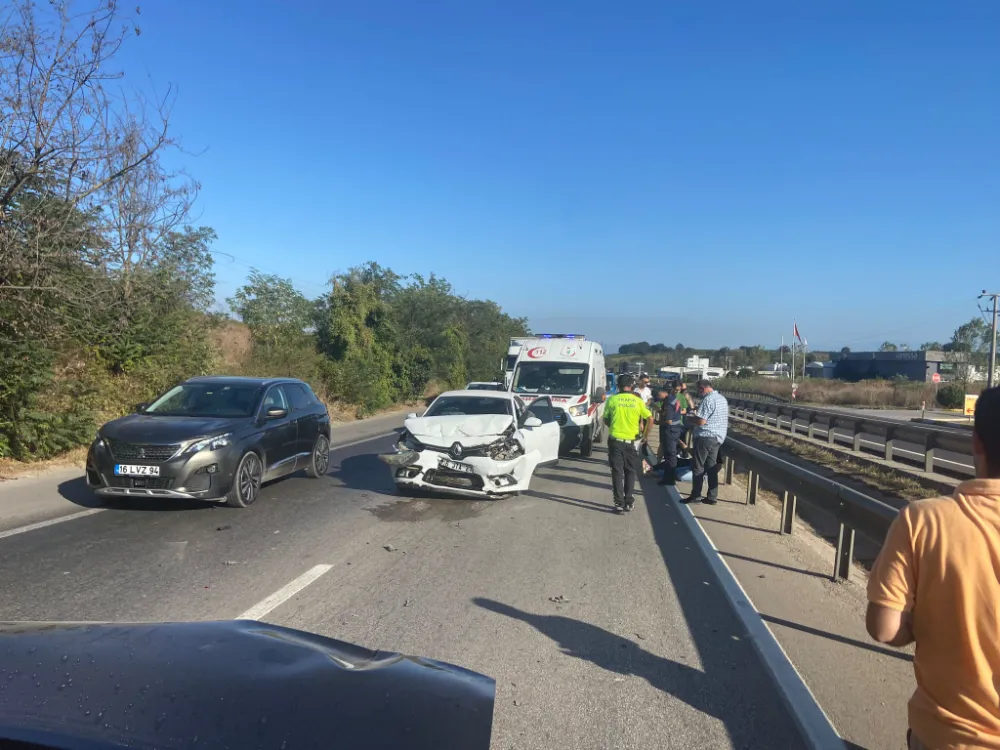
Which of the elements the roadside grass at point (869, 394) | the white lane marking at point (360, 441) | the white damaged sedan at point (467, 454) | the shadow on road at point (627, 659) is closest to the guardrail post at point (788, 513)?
the white damaged sedan at point (467, 454)

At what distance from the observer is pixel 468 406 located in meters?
11.5

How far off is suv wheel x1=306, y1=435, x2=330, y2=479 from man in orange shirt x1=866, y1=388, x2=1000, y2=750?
1051cm

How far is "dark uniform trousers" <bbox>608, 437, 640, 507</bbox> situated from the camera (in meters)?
9.79

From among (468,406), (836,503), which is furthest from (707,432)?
(468,406)

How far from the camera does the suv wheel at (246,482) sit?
902 cm

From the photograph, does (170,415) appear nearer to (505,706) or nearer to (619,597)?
(619,597)

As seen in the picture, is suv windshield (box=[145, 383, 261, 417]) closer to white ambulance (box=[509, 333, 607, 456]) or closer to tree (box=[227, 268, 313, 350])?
white ambulance (box=[509, 333, 607, 456])

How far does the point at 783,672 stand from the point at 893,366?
8733 cm

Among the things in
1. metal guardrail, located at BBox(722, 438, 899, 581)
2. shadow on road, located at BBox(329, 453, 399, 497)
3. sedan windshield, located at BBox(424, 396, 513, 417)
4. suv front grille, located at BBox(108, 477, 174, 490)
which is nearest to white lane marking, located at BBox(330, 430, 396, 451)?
shadow on road, located at BBox(329, 453, 399, 497)

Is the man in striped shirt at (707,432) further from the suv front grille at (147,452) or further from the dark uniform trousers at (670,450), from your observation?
the suv front grille at (147,452)

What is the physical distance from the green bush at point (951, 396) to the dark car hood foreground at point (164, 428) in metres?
50.7

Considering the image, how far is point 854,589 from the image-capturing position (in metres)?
6.49

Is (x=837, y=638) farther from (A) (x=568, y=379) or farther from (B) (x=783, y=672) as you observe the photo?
(A) (x=568, y=379)

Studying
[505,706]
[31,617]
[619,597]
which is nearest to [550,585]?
[619,597]
